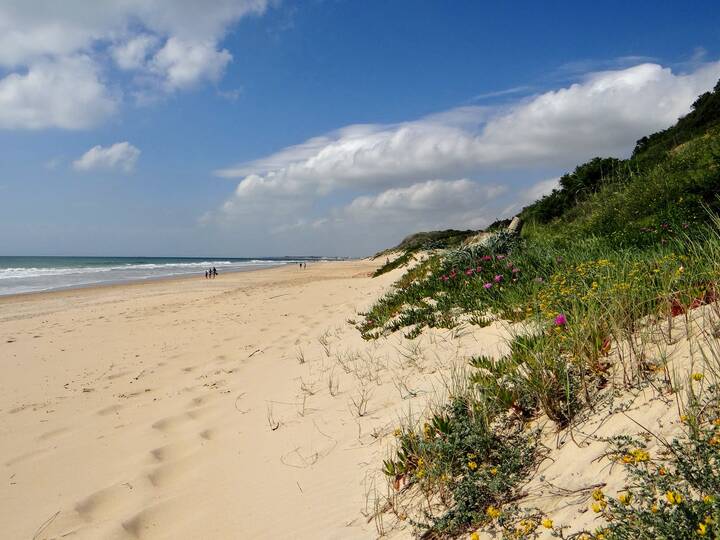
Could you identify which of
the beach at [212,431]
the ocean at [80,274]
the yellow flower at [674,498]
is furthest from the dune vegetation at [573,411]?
the ocean at [80,274]

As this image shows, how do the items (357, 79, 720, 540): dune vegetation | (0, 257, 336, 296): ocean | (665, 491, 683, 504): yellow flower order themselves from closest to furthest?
(665, 491, 683, 504): yellow flower, (357, 79, 720, 540): dune vegetation, (0, 257, 336, 296): ocean

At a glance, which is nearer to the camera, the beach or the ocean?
the beach

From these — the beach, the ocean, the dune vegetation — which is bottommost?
the beach

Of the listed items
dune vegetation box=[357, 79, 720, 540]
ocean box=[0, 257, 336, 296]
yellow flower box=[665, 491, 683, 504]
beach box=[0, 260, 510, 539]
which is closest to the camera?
yellow flower box=[665, 491, 683, 504]

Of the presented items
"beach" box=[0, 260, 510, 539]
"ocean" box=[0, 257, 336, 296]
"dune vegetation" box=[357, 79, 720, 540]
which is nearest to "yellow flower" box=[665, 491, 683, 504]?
"dune vegetation" box=[357, 79, 720, 540]

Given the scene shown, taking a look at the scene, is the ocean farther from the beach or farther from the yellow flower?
the yellow flower

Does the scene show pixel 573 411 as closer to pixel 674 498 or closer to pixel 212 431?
pixel 674 498

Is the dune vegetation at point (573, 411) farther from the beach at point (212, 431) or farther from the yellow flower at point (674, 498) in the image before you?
the beach at point (212, 431)

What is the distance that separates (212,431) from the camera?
447 cm

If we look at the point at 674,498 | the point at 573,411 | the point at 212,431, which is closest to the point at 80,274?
the point at 212,431

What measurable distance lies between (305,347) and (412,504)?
5201mm

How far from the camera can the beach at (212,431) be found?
3.01m

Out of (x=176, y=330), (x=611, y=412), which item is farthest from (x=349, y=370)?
(x=176, y=330)

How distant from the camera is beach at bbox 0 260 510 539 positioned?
3.01 metres
